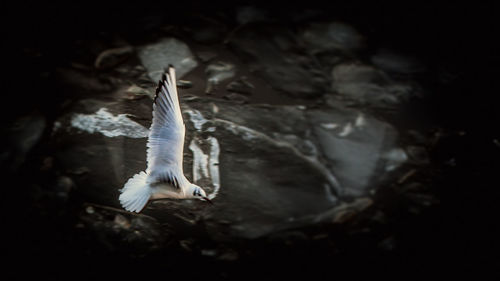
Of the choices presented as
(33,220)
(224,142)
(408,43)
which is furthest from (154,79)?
(408,43)

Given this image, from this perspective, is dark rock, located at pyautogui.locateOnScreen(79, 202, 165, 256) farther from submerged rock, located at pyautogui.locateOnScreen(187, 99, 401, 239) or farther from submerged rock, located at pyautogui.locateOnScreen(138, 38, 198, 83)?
submerged rock, located at pyautogui.locateOnScreen(138, 38, 198, 83)

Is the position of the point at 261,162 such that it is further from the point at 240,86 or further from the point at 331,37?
the point at 331,37

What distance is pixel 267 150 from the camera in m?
1.15

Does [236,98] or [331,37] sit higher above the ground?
[331,37]

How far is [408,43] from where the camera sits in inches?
42.1

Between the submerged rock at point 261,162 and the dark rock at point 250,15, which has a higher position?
the dark rock at point 250,15

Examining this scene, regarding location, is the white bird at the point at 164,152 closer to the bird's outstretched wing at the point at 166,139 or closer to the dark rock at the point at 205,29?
the bird's outstretched wing at the point at 166,139

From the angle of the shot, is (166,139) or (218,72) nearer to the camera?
(166,139)

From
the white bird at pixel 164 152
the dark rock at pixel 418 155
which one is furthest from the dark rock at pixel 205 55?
the dark rock at pixel 418 155

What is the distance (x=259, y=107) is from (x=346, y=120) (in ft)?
0.93

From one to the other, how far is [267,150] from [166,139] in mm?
366

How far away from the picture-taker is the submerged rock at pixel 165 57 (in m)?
1.12

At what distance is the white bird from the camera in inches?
34.9

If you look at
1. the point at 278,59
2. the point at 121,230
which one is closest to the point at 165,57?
the point at 278,59
